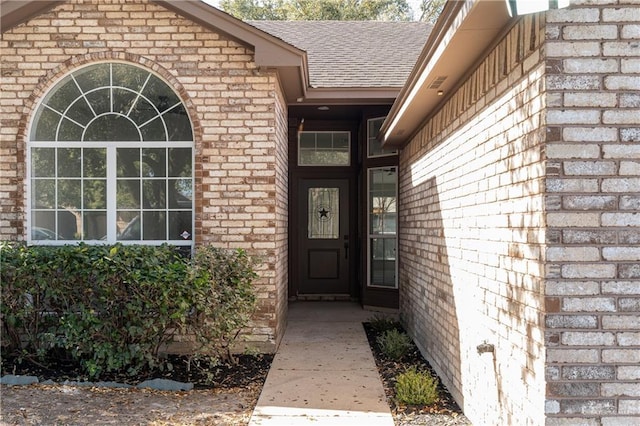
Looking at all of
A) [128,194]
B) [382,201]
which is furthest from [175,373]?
[382,201]

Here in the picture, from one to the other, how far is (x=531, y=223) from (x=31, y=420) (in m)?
3.86

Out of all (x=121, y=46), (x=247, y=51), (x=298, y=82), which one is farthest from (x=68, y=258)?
(x=298, y=82)

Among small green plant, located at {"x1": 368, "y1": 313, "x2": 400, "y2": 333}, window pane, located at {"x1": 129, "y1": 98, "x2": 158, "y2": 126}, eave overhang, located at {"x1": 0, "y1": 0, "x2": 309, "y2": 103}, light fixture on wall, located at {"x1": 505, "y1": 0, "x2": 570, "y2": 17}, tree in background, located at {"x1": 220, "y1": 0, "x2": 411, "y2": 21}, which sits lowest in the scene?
small green plant, located at {"x1": 368, "y1": 313, "x2": 400, "y2": 333}

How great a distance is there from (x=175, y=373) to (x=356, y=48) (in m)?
6.92

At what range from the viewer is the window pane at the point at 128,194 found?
657 centimetres

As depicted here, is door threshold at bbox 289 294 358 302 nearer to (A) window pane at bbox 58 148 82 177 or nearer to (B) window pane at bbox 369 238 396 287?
(B) window pane at bbox 369 238 396 287

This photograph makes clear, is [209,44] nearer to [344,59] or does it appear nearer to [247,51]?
[247,51]

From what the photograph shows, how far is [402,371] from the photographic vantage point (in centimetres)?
567

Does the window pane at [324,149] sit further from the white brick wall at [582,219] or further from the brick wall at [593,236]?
the brick wall at [593,236]

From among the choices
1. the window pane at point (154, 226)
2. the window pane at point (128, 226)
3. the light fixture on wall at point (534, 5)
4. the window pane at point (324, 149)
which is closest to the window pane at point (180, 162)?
the window pane at point (154, 226)

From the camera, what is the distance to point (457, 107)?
15.4ft

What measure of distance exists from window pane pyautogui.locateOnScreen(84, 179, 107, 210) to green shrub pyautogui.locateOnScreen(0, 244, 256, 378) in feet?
3.60

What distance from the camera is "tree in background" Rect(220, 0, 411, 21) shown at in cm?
2488

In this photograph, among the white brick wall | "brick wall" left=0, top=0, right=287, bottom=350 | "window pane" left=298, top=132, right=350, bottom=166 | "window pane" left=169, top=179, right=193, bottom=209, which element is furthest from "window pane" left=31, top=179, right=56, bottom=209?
the white brick wall
